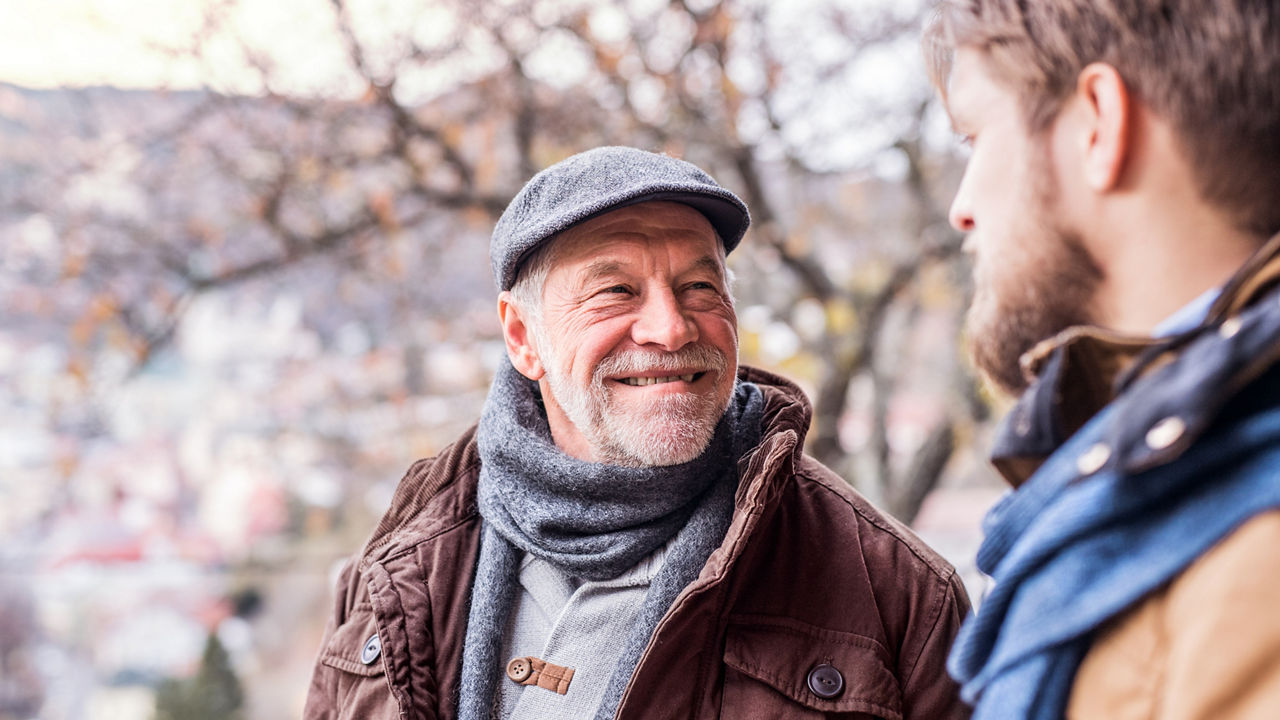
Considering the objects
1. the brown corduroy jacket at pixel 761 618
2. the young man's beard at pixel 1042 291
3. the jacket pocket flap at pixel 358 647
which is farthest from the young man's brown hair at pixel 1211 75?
the jacket pocket flap at pixel 358 647

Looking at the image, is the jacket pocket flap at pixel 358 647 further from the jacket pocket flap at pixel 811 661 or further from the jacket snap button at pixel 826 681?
the jacket snap button at pixel 826 681

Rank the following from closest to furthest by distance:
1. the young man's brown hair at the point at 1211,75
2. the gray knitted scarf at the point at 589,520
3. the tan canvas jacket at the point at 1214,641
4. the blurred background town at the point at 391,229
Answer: the tan canvas jacket at the point at 1214,641 < the young man's brown hair at the point at 1211,75 < the gray knitted scarf at the point at 589,520 < the blurred background town at the point at 391,229

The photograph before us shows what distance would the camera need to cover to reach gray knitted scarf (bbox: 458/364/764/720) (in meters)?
1.75

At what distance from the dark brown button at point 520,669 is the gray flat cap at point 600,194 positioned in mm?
806

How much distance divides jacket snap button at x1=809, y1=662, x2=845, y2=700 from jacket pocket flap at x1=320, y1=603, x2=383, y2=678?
0.80 m

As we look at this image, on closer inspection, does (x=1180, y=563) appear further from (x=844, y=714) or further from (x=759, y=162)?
(x=759, y=162)

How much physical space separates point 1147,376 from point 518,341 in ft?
4.66

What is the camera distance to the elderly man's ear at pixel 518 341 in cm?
209

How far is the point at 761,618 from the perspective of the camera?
164cm

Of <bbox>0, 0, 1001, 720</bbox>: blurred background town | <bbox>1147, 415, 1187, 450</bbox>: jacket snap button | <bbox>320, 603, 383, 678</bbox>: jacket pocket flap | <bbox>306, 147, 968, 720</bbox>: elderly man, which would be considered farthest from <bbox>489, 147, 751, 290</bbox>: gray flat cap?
<bbox>0, 0, 1001, 720</bbox>: blurred background town

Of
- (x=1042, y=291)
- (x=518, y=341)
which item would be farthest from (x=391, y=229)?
(x=1042, y=291)

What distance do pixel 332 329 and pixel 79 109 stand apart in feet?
7.38

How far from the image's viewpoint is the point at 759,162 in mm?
5418

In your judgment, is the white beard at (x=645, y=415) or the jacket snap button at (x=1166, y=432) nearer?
the jacket snap button at (x=1166, y=432)
